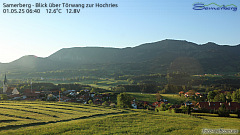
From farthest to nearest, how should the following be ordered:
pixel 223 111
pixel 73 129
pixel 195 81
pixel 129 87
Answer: pixel 195 81 → pixel 129 87 → pixel 223 111 → pixel 73 129

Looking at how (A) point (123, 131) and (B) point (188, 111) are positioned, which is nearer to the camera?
(A) point (123, 131)

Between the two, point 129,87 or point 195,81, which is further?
point 195,81

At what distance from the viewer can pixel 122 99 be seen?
6831cm

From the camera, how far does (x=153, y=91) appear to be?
13650cm

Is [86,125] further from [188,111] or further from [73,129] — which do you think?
[188,111]

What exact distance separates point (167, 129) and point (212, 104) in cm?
4802

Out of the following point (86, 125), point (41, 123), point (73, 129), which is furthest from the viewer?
point (41, 123)

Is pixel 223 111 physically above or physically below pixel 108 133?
below

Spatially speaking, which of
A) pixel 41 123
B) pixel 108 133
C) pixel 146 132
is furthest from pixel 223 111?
pixel 41 123

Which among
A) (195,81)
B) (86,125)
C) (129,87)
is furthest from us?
(195,81)

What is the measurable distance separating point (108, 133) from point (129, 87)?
404 feet

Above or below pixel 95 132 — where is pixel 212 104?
below

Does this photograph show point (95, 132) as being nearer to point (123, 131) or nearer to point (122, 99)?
point (123, 131)

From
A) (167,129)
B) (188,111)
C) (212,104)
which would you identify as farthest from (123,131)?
(212,104)
